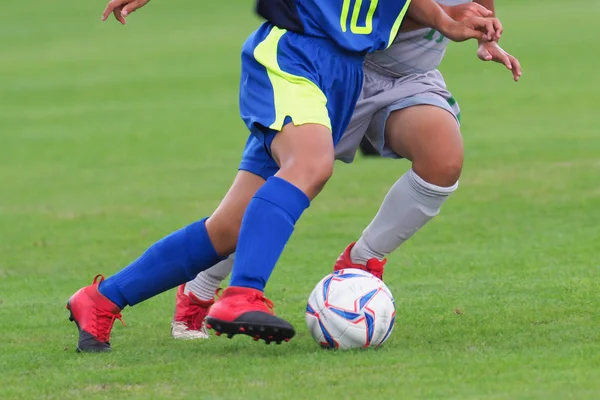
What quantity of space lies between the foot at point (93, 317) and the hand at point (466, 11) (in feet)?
6.23

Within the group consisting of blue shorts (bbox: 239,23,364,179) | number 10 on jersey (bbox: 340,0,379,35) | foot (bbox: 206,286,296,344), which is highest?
number 10 on jersey (bbox: 340,0,379,35)

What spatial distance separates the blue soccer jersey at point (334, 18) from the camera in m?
5.24

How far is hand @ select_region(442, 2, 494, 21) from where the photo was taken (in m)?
5.42

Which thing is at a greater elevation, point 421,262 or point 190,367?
point 190,367

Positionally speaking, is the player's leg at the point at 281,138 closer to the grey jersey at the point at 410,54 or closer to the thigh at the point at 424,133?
the thigh at the point at 424,133

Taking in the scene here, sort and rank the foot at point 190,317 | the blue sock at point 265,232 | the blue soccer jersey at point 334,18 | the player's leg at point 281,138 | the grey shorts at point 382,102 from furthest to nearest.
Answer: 1. the foot at point 190,317
2. the grey shorts at point 382,102
3. the blue soccer jersey at point 334,18
4. the blue sock at point 265,232
5. the player's leg at point 281,138

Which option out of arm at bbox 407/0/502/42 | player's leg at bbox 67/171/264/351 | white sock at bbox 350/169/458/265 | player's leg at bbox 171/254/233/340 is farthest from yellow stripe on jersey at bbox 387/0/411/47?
player's leg at bbox 171/254/233/340

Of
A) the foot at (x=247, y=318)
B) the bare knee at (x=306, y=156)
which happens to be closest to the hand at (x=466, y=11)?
the bare knee at (x=306, y=156)

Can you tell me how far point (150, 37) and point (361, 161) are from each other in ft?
55.3

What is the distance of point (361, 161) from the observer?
1290 cm

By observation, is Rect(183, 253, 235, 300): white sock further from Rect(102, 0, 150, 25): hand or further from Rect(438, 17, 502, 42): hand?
Rect(438, 17, 502, 42): hand

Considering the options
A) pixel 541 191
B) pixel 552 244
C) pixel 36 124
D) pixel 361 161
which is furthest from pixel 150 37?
pixel 552 244

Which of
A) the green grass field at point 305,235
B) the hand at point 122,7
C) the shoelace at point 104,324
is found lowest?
the green grass field at point 305,235

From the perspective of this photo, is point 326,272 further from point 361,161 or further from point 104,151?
point 104,151
